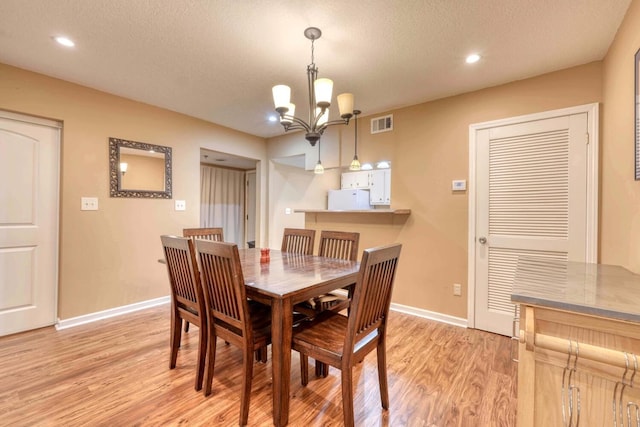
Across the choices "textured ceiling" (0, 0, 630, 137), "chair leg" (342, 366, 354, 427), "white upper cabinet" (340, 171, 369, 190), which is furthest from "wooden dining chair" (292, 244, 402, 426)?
"white upper cabinet" (340, 171, 369, 190)

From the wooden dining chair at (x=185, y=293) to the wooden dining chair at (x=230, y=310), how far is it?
96mm

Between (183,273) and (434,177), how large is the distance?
2.58 meters

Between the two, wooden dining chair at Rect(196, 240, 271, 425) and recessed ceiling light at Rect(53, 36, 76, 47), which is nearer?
wooden dining chair at Rect(196, 240, 271, 425)

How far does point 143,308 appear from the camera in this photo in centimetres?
329

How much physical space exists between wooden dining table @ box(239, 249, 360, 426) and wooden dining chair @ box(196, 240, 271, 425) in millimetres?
107

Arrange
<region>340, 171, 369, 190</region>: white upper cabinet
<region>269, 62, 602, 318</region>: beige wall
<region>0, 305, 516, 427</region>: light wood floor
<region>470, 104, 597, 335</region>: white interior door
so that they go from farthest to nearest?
<region>340, 171, 369, 190</region>: white upper cabinet → <region>269, 62, 602, 318</region>: beige wall → <region>470, 104, 597, 335</region>: white interior door → <region>0, 305, 516, 427</region>: light wood floor

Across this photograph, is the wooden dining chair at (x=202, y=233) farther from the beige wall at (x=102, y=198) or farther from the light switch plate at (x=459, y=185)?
the light switch plate at (x=459, y=185)

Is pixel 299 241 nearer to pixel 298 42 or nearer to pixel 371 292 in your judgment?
pixel 371 292

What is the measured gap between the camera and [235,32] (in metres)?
1.94

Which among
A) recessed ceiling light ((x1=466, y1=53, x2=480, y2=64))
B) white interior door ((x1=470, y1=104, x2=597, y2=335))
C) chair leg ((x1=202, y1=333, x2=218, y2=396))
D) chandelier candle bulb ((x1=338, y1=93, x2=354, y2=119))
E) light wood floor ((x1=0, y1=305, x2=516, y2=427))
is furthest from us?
white interior door ((x1=470, y1=104, x2=597, y2=335))

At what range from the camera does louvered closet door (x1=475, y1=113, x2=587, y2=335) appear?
235 centimetres

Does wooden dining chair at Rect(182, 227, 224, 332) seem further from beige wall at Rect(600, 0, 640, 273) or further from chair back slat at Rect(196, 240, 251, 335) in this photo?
beige wall at Rect(600, 0, 640, 273)

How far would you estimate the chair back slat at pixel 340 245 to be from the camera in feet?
8.16

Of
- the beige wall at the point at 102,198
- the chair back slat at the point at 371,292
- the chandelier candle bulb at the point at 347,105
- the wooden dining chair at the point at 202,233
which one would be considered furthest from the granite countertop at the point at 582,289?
the beige wall at the point at 102,198
